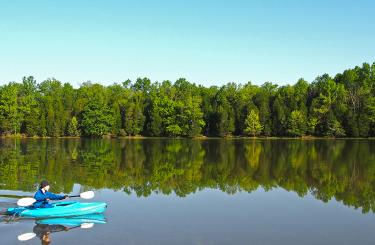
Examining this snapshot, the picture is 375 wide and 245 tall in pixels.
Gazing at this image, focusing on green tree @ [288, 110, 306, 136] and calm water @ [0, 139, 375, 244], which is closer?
calm water @ [0, 139, 375, 244]

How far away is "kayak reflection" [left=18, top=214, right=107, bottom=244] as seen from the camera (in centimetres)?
1612

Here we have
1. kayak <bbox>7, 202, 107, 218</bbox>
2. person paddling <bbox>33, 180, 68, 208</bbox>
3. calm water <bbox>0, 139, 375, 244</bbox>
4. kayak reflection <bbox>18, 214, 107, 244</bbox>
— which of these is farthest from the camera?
person paddling <bbox>33, 180, 68, 208</bbox>

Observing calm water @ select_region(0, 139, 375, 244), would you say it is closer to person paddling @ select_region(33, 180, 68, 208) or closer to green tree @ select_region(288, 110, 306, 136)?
person paddling @ select_region(33, 180, 68, 208)

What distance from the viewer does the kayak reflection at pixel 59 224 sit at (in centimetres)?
1612

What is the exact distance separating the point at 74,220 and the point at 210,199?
8.15m

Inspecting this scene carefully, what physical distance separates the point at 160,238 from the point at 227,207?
652cm

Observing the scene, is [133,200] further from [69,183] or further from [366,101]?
[366,101]

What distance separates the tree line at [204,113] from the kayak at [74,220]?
3039 inches

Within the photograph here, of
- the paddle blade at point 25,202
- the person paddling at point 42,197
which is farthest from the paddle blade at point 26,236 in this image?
the person paddling at point 42,197

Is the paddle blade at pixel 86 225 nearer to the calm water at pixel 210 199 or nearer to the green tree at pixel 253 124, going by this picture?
the calm water at pixel 210 199

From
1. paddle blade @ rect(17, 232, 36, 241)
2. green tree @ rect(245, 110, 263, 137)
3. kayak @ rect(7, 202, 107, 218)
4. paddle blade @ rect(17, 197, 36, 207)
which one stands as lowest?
paddle blade @ rect(17, 232, 36, 241)

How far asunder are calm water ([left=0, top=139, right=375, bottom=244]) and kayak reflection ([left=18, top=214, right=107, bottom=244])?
272 mm

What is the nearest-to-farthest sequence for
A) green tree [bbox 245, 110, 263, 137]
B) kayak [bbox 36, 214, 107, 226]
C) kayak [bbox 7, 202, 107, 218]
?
kayak [bbox 36, 214, 107, 226] < kayak [bbox 7, 202, 107, 218] < green tree [bbox 245, 110, 263, 137]

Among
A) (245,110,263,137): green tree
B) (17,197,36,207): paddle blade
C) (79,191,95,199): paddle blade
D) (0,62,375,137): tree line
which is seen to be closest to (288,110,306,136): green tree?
(0,62,375,137): tree line
